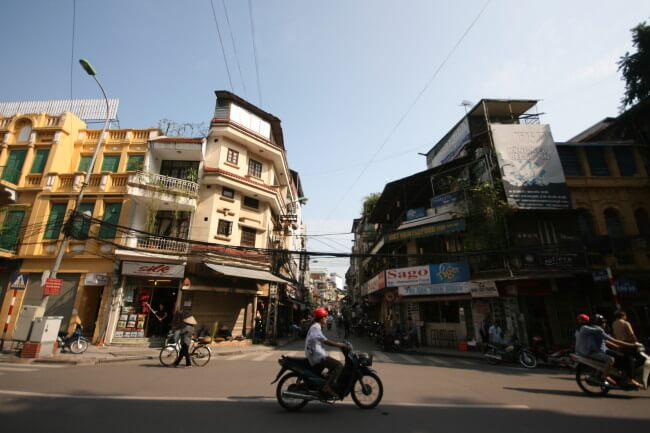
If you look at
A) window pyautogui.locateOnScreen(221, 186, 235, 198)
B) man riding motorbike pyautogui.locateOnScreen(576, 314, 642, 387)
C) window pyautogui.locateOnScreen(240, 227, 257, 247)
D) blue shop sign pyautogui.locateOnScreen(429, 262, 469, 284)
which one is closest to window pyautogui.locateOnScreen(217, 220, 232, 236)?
window pyautogui.locateOnScreen(240, 227, 257, 247)

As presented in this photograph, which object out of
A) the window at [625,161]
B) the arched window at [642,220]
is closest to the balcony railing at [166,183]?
the window at [625,161]

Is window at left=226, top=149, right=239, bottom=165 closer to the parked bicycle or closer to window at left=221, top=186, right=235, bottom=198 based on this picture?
window at left=221, top=186, right=235, bottom=198

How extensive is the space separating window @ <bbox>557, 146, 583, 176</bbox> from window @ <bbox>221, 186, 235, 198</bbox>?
2059cm

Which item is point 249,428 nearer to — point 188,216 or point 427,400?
point 427,400

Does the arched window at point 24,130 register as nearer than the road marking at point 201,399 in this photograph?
No

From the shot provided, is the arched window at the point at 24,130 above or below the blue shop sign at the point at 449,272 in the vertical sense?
above

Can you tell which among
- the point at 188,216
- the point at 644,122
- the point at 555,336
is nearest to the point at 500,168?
the point at 555,336

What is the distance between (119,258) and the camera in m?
15.7

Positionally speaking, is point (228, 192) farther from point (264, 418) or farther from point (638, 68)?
point (638, 68)

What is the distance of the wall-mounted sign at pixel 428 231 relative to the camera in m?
16.1

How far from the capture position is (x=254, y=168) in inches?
832

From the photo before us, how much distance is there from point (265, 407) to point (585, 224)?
1952cm

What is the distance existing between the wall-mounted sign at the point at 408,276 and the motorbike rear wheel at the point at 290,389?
1367 centimetres

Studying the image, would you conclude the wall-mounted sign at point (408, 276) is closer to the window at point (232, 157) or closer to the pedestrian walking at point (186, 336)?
the pedestrian walking at point (186, 336)
